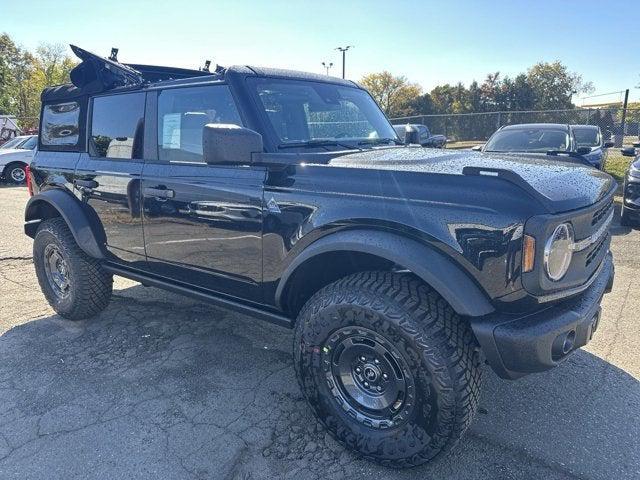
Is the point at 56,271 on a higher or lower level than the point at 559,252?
lower

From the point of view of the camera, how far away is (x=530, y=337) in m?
1.93

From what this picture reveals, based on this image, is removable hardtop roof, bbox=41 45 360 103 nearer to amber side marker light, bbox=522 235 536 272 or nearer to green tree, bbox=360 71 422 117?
amber side marker light, bbox=522 235 536 272

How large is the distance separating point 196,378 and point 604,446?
2397mm

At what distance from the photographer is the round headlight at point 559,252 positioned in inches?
76.0

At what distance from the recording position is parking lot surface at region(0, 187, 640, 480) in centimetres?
234

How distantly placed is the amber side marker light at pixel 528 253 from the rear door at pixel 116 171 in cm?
253

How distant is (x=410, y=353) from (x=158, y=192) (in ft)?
6.47

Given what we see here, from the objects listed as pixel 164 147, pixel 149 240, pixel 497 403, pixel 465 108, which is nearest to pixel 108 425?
pixel 149 240

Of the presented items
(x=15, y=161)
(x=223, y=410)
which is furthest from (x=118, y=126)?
(x=15, y=161)

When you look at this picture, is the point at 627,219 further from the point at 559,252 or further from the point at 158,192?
the point at 158,192

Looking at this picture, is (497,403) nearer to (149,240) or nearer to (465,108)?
(149,240)

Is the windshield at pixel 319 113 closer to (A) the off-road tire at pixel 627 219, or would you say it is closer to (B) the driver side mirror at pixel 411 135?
(B) the driver side mirror at pixel 411 135

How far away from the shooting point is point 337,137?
10.1ft

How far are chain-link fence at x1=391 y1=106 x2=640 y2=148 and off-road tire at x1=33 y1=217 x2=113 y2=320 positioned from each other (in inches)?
683
